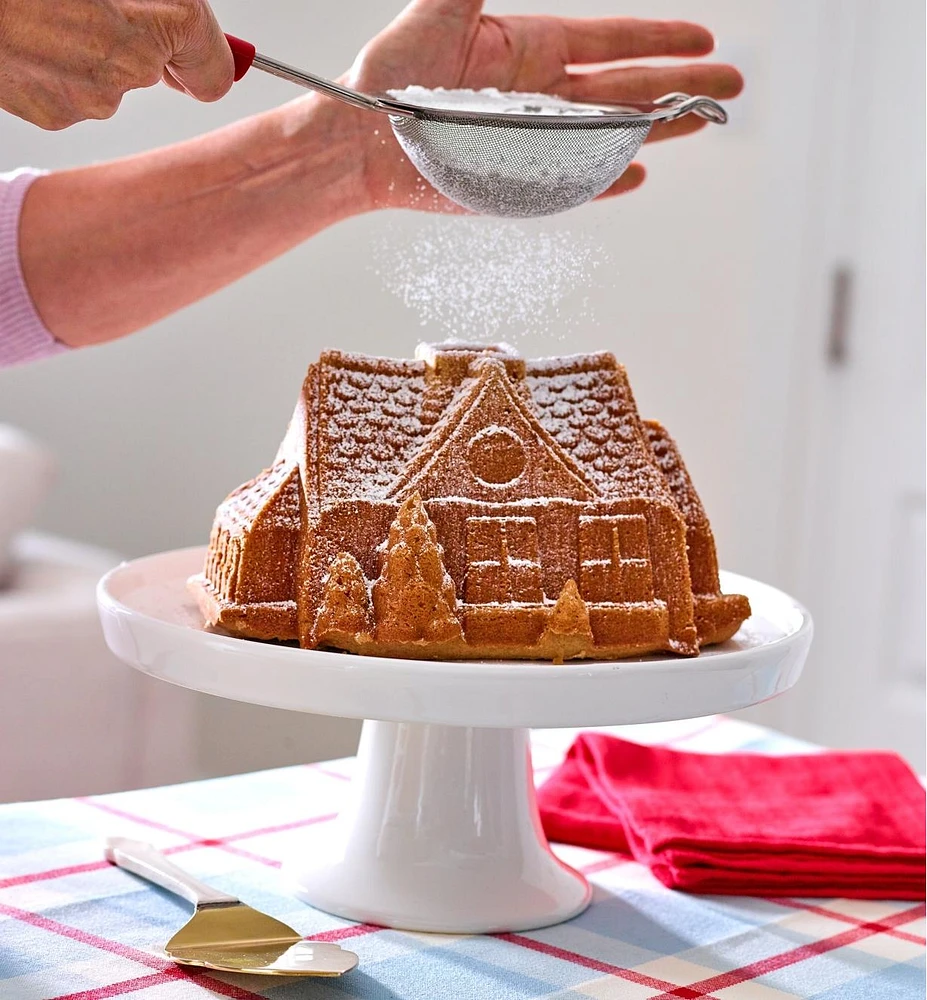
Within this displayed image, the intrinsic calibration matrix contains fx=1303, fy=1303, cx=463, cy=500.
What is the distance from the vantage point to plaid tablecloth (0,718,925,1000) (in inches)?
25.5

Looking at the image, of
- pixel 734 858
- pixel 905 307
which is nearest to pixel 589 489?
pixel 734 858

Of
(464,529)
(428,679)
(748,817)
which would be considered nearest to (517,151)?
(464,529)

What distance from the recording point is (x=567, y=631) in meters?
0.72

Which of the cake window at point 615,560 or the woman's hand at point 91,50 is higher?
the woman's hand at point 91,50

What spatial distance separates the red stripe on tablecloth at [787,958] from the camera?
26.2 inches

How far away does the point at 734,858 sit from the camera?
803 millimetres

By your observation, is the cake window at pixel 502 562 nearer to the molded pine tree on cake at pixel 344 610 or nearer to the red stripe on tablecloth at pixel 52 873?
the molded pine tree on cake at pixel 344 610

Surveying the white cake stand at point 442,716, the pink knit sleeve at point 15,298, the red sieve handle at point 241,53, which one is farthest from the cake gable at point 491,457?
the pink knit sleeve at point 15,298

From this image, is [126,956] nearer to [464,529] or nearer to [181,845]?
[181,845]

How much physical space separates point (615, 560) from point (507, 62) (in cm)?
52

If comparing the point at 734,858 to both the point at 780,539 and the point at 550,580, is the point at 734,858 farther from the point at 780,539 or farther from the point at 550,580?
the point at 780,539

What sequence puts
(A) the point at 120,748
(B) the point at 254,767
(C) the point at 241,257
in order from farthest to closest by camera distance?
1. (B) the point at 254,767
2. (A) the point at 120,748
3. (C) the point at 241,257

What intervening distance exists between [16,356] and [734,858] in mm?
755

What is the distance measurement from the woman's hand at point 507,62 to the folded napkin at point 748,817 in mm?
467
